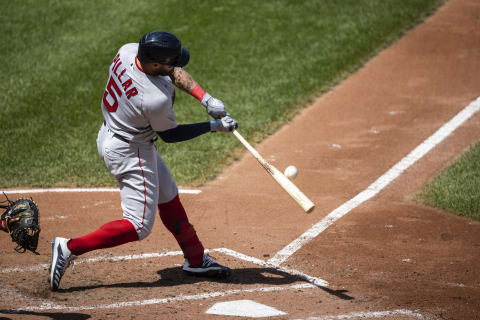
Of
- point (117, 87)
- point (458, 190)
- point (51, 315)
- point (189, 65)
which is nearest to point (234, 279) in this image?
point (51, 315)

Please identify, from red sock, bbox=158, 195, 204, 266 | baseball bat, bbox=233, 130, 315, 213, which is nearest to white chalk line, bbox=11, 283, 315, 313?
red sock, bbox=158, 195, 204, 266

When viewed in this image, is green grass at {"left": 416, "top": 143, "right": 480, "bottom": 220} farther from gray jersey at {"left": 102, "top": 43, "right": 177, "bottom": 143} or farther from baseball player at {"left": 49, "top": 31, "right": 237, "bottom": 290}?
gray jersey at {"left": 102, "top": 43, "right": 177, "bottom": 143}

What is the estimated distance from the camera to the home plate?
4.58m

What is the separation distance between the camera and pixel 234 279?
533 cm

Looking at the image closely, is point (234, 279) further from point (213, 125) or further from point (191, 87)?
point (191, 87)

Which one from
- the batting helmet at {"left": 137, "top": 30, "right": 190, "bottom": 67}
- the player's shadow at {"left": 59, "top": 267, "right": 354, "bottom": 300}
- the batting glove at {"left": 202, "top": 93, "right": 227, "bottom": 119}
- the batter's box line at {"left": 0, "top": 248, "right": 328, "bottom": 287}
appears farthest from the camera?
the batter's box line at {"left": 0, "top": 248, "right": 328, "bottom": 287}

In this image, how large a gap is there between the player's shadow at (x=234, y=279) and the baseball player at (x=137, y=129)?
0.42 m

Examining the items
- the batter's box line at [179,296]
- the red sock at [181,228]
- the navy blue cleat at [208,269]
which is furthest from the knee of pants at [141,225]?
the navy blue cleat at [208,269]

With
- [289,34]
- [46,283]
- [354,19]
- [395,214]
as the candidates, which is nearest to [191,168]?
[395,214]

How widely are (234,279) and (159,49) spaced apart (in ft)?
6.46

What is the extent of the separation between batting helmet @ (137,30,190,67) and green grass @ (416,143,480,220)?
3.56m

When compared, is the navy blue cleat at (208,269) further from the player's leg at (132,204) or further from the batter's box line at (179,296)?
the player's leg at (132,204)

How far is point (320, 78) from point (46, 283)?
649cm

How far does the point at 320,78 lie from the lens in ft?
34.6
